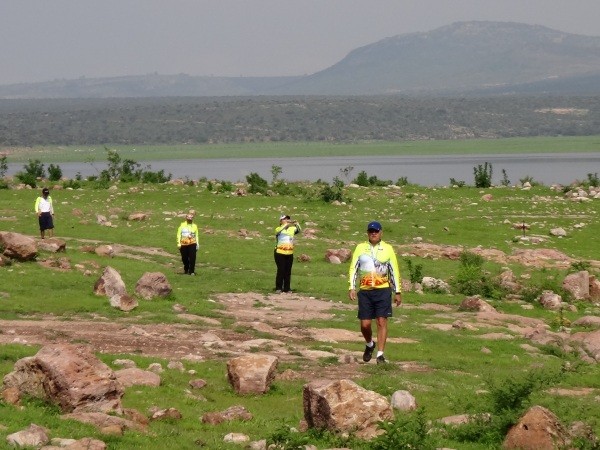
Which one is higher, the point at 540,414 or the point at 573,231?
the point at 540,414

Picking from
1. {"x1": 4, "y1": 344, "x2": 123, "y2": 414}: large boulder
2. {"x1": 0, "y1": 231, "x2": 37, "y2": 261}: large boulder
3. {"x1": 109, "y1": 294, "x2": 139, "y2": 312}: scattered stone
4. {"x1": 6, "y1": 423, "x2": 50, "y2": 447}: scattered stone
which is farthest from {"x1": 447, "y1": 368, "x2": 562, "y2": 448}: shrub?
{"x1": 0, "y1": 231, "x2": 37, "y2": 261}: large boulder

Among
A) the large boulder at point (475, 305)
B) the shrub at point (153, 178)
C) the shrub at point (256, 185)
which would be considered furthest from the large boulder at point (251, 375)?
the shrub at point (153, 178)

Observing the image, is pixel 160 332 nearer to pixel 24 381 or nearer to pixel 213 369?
pixel 213 369

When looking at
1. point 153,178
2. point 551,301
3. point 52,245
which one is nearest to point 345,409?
A: point 551,301

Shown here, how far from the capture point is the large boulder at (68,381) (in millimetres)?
11500

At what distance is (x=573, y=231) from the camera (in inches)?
1484

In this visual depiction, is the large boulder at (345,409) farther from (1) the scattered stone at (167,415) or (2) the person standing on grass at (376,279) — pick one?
(2) the person standing on grass at (376,279)

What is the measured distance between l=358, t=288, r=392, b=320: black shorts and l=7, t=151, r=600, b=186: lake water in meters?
64.3

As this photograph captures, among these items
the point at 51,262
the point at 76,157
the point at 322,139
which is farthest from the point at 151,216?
the point at 322,139

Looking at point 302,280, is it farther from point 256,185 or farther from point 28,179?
point 28,179

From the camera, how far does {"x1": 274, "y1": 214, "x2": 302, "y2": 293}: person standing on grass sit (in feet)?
77.5

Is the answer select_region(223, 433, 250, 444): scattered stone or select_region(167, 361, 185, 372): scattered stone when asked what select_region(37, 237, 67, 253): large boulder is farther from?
select_region(223, 433, 250, 444): scattered stone

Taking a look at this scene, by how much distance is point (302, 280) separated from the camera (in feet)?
A: 84.6

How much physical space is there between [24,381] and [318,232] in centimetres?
2405
